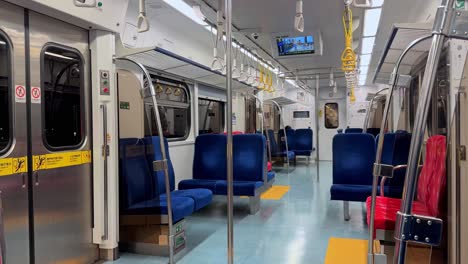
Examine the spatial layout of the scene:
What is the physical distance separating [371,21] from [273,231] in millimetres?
2956

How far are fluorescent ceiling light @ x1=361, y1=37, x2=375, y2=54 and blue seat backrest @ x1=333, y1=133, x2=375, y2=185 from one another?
5.96 ft

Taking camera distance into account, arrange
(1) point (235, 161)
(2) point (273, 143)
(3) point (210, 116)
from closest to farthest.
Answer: (1) point (235, 161), (3) point (210, 116), (2) point (273, 143)

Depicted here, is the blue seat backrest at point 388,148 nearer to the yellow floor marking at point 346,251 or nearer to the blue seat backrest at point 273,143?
the yellow floor marking at point 346,251

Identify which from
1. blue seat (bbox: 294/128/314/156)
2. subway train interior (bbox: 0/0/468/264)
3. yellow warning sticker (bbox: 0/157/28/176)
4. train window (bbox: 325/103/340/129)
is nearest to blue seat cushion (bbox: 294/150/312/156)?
blue seat (bbox: 294/128/314/156)

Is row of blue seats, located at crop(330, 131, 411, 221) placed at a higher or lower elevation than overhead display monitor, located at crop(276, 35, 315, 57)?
lower

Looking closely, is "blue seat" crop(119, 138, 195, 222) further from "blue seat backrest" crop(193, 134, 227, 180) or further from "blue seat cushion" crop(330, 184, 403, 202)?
"blue seat cushion" crop(330, 184, 403, 202)

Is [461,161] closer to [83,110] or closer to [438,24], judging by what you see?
[438,24]

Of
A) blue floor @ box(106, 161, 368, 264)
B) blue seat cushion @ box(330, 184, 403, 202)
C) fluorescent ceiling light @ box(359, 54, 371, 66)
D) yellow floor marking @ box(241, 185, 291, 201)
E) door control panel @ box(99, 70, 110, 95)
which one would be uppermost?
fluorescent ceiling light @ box(359, 54, 371, 66)

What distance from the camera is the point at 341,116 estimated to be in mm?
11750

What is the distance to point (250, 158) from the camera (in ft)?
16.3

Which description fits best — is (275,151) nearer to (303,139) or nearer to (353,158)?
(303,139)

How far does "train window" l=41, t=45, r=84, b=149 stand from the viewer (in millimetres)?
2717

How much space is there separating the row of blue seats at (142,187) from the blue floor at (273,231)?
0.41 metres

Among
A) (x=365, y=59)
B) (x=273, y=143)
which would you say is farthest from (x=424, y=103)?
(x=273, y=143)
